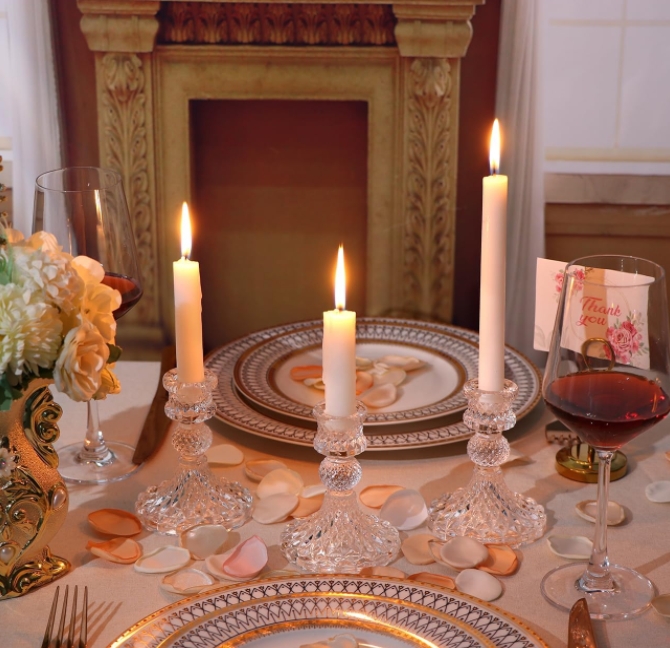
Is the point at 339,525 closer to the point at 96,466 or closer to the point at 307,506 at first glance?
the point at 307,506

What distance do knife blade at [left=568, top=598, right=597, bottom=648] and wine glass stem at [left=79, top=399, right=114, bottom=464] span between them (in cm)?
67

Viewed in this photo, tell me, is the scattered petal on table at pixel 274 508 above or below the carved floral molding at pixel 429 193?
below

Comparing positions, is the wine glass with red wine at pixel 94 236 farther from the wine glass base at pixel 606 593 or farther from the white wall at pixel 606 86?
the white wall at pixel 606 86

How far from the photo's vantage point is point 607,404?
924 mm

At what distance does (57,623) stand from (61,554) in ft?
0.46

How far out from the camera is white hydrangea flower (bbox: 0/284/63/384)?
35.3 inches

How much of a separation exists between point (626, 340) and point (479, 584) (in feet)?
0.97

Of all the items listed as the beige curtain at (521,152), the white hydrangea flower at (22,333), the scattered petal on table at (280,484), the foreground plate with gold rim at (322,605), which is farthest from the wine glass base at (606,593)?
the beige curtain at (521,152)

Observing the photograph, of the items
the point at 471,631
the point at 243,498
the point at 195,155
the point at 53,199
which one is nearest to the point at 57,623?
the point at 243,498

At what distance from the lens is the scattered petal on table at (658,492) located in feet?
3.82

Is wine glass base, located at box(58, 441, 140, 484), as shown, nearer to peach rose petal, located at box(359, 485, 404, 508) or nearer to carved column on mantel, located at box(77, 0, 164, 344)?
peach rose petal, located at box(359, 485, 404, 508)

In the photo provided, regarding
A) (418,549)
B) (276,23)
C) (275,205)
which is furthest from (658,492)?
(276,23)

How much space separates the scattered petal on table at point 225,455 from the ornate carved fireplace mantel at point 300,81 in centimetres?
72

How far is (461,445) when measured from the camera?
1315mm
